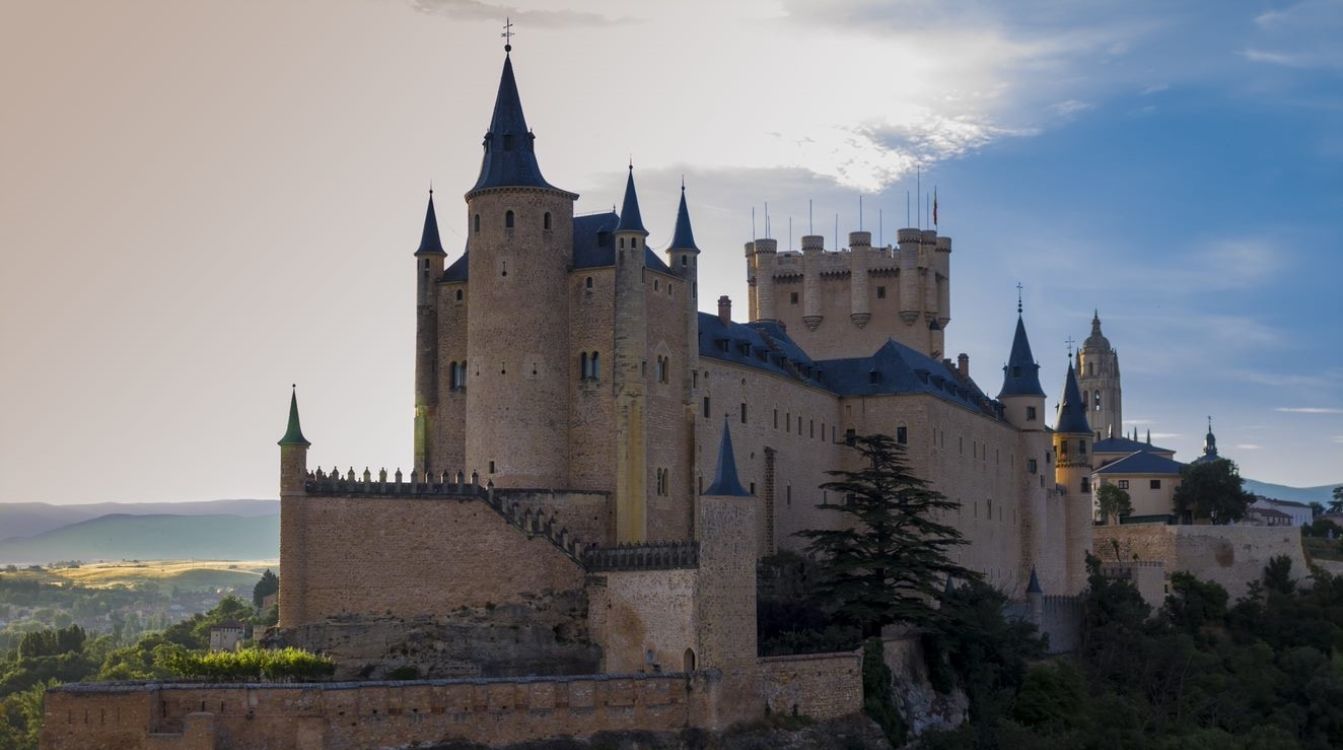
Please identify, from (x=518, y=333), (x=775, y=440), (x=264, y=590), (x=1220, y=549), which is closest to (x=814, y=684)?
(x=518, y=333)

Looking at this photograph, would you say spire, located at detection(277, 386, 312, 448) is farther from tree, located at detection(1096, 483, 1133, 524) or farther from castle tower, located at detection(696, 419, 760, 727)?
tree, located at detection(1096, 483, 1133, 524)

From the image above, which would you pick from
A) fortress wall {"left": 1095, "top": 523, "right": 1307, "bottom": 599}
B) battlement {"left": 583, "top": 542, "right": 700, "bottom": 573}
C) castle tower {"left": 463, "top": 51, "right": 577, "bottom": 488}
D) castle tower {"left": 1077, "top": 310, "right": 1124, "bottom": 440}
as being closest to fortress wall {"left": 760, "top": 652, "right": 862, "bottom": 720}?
battlement {"left": 583, "top": 542, "right": 700, "bottom": 573}

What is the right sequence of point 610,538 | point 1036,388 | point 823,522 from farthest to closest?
point 1036,388 < point 823,522 < point 610,538

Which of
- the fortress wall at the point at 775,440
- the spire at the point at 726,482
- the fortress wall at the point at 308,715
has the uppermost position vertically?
the fortress wall at the point at 775,440

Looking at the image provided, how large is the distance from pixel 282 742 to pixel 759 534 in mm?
25128

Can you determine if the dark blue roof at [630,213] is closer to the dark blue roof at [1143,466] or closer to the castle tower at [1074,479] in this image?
the castle tower at [1074,479]

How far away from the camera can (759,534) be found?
219 ft

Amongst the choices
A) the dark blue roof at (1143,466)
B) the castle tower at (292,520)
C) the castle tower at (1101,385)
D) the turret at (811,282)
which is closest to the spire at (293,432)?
the castle tower at (292,520)

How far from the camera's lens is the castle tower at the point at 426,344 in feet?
202

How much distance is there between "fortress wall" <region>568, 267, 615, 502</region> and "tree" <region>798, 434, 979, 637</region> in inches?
315

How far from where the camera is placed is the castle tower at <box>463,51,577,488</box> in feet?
191

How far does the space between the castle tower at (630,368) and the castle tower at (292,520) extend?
1004 centimetres

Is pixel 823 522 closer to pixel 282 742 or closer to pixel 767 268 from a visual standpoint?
pixel 767 268

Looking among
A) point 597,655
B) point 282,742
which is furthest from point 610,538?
point 282,742
